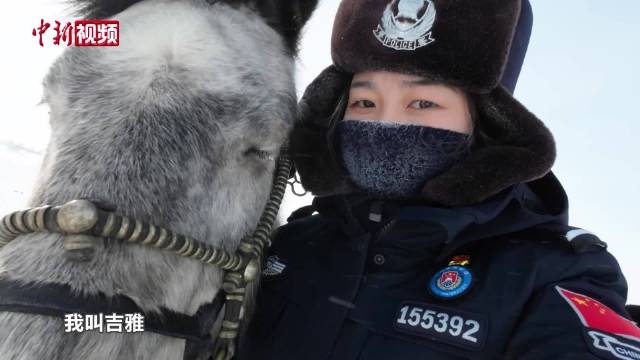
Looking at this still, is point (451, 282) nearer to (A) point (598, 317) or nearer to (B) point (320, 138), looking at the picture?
(A) point (598, 317)

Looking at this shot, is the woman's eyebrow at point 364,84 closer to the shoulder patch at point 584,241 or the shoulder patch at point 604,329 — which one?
the shoulder patch at point 584,241

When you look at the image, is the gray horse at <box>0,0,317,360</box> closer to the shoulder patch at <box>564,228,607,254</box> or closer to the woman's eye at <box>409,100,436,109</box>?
the woman's eye at <box>409,100,436,109</box>

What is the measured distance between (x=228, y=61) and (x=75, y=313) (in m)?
0.98

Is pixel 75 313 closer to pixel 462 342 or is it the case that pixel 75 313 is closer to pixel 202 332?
pixel 202 332

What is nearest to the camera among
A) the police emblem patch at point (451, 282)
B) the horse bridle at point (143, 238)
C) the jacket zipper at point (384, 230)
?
the horse bridle at point (143, 238)

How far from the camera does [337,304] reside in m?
1.72

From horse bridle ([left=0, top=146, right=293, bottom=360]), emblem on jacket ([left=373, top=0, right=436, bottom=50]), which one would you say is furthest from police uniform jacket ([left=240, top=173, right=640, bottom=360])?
emblem on jacket ([left=373, top=0, right=436, bottom=50])

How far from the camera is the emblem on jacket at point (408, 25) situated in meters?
1.93

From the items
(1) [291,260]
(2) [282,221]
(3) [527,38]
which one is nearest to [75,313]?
(1) [291,260]

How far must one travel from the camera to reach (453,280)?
1610 mm

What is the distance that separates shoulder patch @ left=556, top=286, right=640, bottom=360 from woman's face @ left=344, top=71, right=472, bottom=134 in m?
0.82

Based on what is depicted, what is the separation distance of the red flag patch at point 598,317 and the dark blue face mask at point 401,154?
0.71 metres

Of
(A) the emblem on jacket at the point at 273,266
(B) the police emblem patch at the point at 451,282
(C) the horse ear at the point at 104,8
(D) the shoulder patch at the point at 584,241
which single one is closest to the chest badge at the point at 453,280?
(B) the police emblem patch at the point at 451,282

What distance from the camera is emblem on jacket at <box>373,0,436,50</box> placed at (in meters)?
1.93
